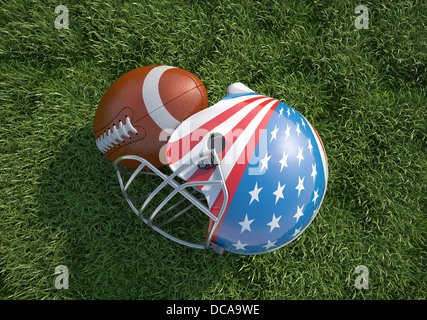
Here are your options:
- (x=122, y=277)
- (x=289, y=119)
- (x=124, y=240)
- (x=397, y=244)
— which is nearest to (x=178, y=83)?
(x=289, y=119)

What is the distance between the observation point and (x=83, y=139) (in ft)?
7.56

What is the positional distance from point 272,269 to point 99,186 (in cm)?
144

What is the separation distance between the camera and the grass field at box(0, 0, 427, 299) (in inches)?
87.2

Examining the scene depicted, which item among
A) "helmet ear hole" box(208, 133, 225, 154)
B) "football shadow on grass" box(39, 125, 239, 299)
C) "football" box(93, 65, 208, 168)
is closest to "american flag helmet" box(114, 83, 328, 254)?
"helmet ear hole" box(208, 133, 225, 154)

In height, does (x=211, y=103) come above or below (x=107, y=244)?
above

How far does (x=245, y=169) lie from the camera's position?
144cm

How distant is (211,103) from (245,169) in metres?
1.00

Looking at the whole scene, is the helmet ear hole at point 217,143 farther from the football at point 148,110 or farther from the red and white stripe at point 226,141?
the football at point 148,110

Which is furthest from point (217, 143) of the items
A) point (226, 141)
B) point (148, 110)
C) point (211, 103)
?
point (211, 103)

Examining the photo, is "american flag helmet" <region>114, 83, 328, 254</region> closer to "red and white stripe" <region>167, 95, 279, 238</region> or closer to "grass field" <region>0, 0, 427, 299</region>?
Result: "red and white stripe" <region>167, 95, 279, 238</region>

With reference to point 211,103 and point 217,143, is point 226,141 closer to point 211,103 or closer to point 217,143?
point 217,143

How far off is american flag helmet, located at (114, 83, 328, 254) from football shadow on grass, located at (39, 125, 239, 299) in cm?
75

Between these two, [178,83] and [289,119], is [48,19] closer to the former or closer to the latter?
[178,83]

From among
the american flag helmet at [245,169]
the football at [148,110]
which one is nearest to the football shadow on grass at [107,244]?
the football at [148,110]
